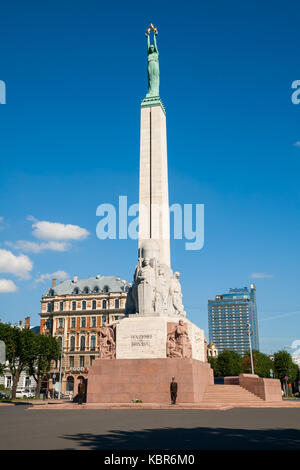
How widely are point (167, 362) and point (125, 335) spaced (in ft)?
9.82

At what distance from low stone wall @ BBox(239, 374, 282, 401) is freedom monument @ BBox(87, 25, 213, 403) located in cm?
268

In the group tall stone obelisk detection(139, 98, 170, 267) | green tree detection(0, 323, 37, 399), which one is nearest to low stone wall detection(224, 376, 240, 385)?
tall stone obelisk detection(139, 98, 170, 267)

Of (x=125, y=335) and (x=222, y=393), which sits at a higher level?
(x=125, y=335)

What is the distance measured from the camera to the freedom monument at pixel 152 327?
23.7 metres

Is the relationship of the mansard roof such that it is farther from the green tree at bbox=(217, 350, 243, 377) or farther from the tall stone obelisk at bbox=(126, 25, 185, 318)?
the tall stone obelisk at bbox=(126, 25, 185, 318)

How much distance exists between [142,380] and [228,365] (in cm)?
6628

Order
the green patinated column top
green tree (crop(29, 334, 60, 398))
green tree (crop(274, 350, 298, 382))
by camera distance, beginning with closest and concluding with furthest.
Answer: the green patinated column top
green tree (crop(29, 334, 60, 398))
green tree (crop(274, 350, 298, 382))

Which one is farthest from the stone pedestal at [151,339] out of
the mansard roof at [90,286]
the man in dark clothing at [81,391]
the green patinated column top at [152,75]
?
the mansard roof at [90,286]

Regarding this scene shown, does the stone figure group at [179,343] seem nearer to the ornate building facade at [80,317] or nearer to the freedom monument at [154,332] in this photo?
the freedom monument at [154,332]

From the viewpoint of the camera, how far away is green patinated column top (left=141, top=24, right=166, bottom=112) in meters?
32.6
